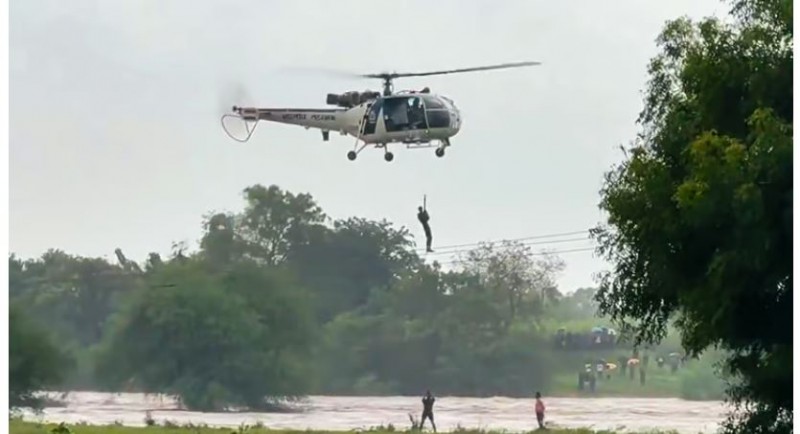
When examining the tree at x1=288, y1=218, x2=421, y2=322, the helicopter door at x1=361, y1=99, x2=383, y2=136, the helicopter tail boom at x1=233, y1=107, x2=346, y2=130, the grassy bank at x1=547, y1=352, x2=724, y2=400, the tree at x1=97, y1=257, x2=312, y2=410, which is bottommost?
the grassy bank at x1=547, y1=352, x2=724, y2=400

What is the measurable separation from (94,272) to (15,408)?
143cm

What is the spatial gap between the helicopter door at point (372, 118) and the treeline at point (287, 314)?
137 centimetres

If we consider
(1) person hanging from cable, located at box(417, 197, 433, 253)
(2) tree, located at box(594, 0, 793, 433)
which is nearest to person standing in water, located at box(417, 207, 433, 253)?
(1) person hanging from cable, located at box(417, 197, 433, 253)

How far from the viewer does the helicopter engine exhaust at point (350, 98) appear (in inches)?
409

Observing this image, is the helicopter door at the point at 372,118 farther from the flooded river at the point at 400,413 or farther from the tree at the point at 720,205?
the tree at the point at 720,205

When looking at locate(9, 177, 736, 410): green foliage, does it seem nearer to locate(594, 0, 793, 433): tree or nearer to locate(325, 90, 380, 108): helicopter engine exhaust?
locate(325, 90, 380, 108): helicopter engine exhaust

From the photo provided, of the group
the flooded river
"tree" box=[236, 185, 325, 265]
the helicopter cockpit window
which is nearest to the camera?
the helicopter cockpit window

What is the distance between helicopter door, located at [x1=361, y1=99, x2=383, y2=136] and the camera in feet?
33.7

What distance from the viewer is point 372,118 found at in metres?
10.3

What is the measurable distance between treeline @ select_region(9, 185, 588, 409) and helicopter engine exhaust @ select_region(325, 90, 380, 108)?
1.28 m

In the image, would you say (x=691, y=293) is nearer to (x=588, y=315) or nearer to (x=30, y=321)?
(x=588, y=315)

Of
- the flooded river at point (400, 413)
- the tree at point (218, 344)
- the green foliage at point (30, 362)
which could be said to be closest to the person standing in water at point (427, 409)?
the flooded river at point (400, 413)

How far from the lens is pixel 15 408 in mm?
10734

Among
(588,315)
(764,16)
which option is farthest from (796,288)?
(588,315)
